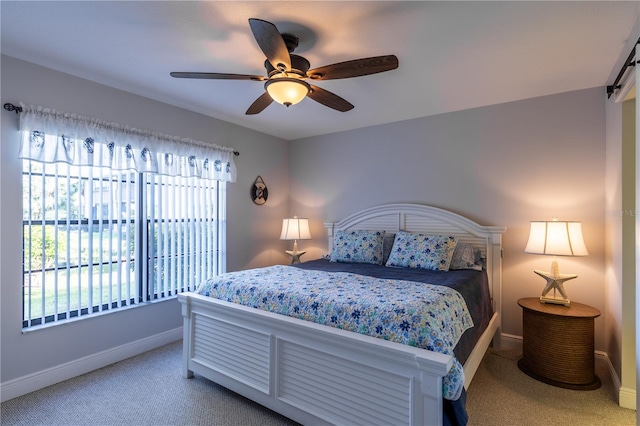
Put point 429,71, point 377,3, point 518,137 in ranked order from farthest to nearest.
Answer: point 518,137
point 429,71
point 377,3

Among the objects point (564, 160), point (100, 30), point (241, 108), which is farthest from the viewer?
point (241, 108)

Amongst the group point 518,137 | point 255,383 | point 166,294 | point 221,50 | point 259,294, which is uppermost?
point 221,50

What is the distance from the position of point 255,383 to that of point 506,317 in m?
2.52

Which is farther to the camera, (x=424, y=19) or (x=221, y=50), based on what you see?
(x=221, y=50)

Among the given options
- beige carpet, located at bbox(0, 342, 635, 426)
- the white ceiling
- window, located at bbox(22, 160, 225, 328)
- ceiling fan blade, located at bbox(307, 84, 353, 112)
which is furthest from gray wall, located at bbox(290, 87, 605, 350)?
window, located at bbox(22, 160, 225, 328)

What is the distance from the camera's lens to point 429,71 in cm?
252

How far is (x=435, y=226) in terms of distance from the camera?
3490mm

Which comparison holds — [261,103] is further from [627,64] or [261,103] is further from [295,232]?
[627,64]

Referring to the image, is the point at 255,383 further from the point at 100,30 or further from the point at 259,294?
the point at 100,30

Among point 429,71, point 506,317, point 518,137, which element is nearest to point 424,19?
point 429,71

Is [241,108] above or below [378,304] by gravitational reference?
above

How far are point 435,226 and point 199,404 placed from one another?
273 centimetres

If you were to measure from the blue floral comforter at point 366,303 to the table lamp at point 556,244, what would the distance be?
1.02 meters

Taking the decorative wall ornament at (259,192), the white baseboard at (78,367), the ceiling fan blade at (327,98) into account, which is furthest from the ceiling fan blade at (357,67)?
the white baseboard at (78,367)
